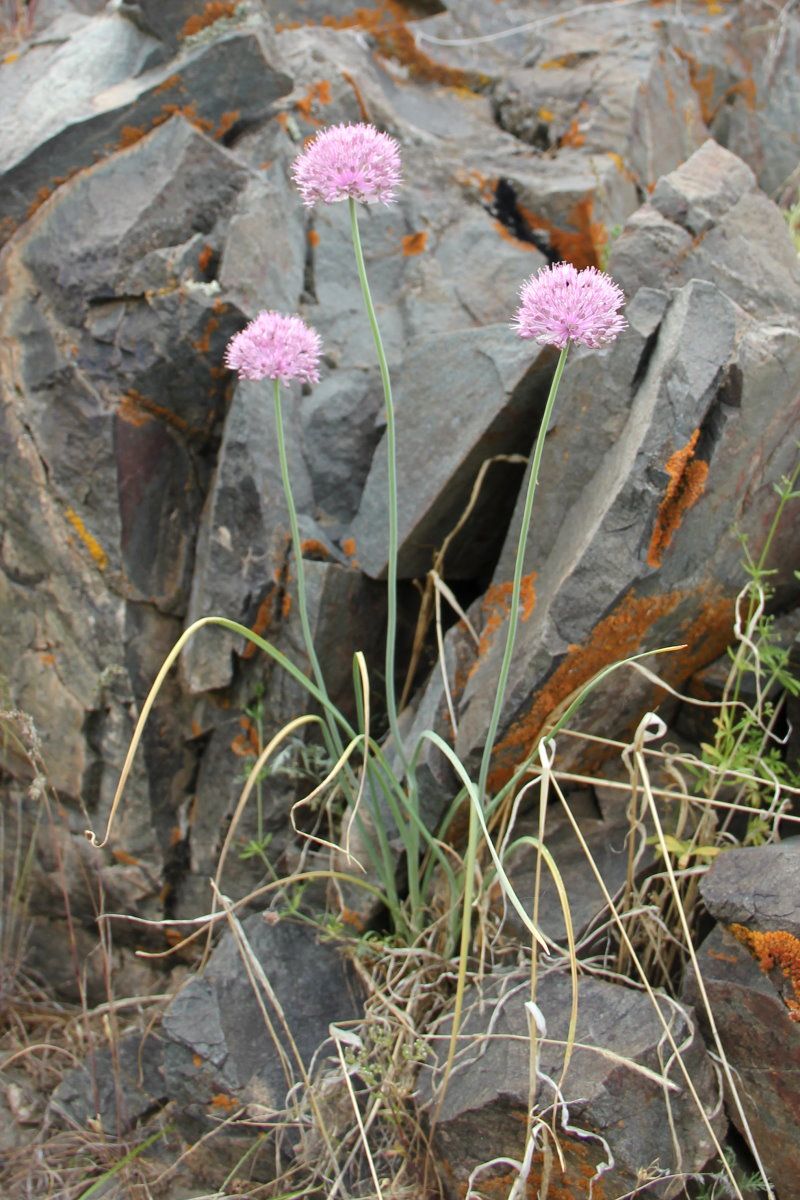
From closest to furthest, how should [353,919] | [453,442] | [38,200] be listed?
[353,919], [453,442], [38,200]

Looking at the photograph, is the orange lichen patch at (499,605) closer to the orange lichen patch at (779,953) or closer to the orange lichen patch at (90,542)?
the orange lichen patch at (779,953)

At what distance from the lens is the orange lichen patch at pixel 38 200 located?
3.86 meters

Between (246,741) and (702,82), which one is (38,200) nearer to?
(246,741)

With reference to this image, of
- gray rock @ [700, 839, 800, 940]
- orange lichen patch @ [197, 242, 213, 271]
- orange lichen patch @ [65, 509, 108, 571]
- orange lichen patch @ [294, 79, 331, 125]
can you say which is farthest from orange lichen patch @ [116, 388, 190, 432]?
gray rock @ [700, 839, 800, 940]

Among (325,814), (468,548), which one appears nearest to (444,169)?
(468,548)

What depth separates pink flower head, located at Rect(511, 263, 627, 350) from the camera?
2.22m

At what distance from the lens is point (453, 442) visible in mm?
3406

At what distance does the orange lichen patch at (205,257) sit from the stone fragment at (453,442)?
81 cm

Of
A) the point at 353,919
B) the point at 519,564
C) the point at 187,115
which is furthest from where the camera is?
the point at 187,115

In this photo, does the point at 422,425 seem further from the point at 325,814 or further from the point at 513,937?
the point at 513,937

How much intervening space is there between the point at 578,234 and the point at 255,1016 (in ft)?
10.2

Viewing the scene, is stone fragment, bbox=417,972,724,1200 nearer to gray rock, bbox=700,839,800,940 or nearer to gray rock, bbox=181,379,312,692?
gray rock, bbox=700,839,800,940

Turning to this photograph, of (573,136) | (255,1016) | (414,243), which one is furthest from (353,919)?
(573,136)

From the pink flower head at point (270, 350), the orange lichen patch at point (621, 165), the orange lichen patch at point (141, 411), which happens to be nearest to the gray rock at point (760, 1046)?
the pink flower head at point (270, 350)
